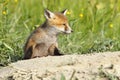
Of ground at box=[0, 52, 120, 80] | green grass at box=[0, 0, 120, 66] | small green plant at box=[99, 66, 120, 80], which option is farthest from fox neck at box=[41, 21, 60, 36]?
small green plant at box=[99, 66, 120, 80]

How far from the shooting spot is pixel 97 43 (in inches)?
327

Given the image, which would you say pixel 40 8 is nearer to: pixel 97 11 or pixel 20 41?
pixel 97 11

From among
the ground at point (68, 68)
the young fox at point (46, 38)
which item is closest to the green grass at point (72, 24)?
the young fox at point (46, 38)

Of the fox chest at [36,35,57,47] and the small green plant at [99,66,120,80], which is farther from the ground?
the fox chest at [36,35,57,47]

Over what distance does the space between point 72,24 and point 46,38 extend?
134 centimetres

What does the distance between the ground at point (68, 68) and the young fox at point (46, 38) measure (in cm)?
Result: 86

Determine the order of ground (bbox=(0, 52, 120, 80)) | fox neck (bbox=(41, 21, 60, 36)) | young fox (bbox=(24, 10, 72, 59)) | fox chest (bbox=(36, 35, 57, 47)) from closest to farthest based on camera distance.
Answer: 1. ground (bbox=(0, 52, 120, 80))
2. young fox (bbox=(24, 10, 72, 59))
3. fox chest (bbox=(36, 35, 57, 47))
4. fox neck (bbox=(41, 21, 60, 36))

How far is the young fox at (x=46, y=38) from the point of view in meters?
8.04

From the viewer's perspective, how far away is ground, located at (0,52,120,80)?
628cm

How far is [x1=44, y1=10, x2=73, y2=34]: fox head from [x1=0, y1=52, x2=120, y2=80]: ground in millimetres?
1401

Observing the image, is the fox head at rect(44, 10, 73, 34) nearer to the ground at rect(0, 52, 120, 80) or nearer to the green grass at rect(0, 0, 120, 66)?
the green grass at rect(0, 0, 120, 66)

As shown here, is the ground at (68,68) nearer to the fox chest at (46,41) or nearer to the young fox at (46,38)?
the young fox at (46,38)

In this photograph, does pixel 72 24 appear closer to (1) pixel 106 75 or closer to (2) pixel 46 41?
(2) pixel 46 41

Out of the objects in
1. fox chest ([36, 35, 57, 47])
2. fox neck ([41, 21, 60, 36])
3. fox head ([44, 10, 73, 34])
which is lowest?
fox chest ([36, 35, 57, 47])
